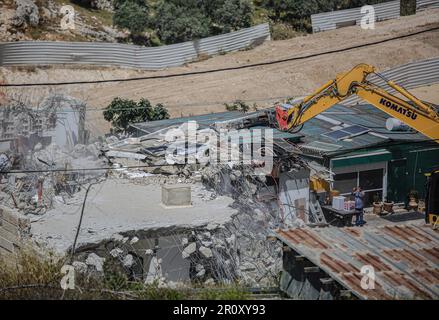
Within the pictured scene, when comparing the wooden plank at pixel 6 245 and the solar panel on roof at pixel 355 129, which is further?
the solar panel on roof at pixel 355 129

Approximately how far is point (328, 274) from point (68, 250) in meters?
5.83

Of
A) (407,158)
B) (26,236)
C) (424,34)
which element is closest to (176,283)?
(26,236)

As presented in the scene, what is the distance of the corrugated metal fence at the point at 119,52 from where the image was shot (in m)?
34.1

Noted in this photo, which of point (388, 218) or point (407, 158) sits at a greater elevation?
point (407, 158)

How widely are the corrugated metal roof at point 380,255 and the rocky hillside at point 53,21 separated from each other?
2591 cm

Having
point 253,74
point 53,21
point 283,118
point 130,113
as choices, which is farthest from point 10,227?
point 53,21

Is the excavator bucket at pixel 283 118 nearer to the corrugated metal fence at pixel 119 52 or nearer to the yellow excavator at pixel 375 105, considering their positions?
the yellow excavator at pixel 375 105

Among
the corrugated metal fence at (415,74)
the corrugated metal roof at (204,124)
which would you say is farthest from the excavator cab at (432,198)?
the corrugated metal fence at (415,74)

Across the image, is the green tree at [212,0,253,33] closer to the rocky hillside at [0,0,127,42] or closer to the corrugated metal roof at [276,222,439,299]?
the rocky hillside at [0,0,127,42]

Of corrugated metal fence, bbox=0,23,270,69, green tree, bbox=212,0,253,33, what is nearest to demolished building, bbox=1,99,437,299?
corrugated metal fence, bbox=0,23,270,69

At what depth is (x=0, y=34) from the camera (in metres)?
35.7

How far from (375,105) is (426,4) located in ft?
79.6

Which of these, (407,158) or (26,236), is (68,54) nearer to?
(407,158)

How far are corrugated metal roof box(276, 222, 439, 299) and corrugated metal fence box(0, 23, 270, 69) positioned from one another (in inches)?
909
